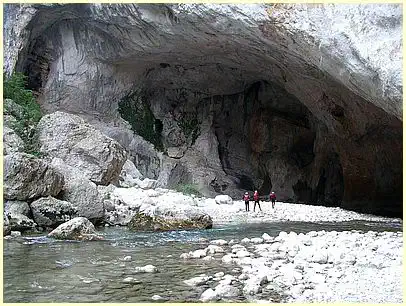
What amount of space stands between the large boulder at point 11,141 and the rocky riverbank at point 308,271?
23.0ft

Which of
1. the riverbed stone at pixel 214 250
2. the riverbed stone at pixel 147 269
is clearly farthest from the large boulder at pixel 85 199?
the riverbed stone at pixel 147 269

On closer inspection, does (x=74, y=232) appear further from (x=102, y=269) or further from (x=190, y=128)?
(x=190, y=128)

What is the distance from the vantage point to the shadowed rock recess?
36.2ft

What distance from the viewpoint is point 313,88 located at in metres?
18.1

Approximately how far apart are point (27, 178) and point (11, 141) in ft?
10.2

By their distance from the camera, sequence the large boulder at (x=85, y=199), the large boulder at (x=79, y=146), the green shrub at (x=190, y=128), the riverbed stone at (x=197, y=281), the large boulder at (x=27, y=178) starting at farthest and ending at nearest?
the green shrub at (x=190, y=128) < the large boulder at (x=79, y=146) < the large boulder at (x=85, y=199) < the large boulder at (x=27, y=178) < the riverbed stone at (x=197, y=281)

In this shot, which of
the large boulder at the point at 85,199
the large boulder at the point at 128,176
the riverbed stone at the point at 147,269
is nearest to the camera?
the riverbed stone at the point at 147,269

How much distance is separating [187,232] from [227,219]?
12.6ft

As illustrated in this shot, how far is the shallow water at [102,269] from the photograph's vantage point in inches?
174

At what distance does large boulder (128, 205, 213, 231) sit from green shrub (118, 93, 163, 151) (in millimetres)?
12451

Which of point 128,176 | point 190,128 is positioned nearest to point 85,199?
point 128,176

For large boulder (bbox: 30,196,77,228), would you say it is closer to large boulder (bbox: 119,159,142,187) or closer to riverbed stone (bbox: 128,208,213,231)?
riverbed stone (bbox: 128,208,213,231)

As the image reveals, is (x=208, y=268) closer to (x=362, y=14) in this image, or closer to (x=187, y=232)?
(x=187, y=232)

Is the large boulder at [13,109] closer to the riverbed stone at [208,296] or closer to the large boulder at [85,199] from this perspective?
the large boulder at [85,199]
